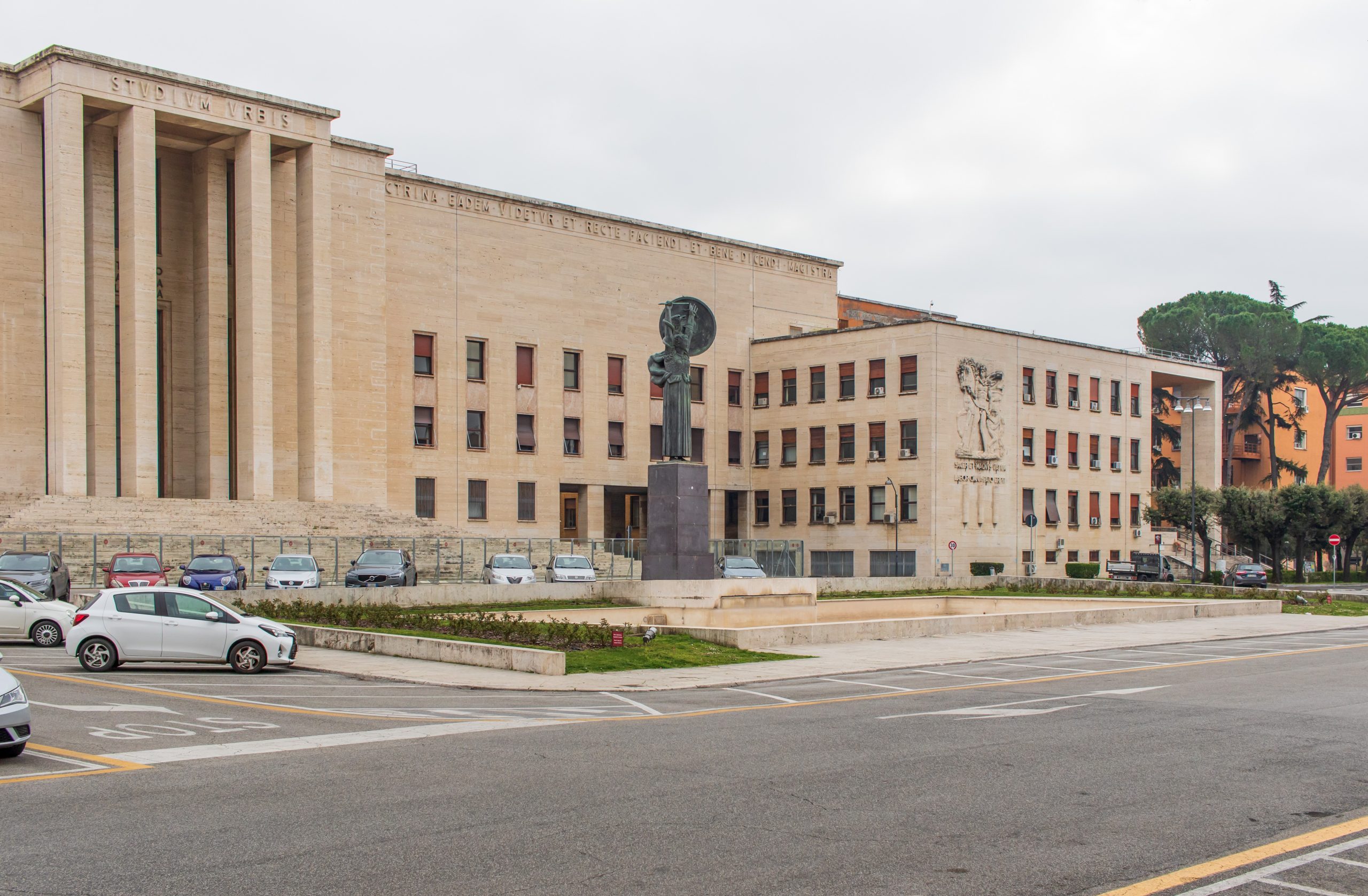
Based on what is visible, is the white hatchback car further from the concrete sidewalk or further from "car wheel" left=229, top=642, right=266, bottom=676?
"car wheel" left=229, top=642, right=266, bottom=676

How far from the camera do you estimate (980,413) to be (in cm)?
6675

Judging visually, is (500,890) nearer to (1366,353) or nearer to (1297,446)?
(1366,353)

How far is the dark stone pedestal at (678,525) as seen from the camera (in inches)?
1372

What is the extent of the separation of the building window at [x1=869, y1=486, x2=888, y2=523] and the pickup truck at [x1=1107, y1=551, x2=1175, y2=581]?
12083 millimetres

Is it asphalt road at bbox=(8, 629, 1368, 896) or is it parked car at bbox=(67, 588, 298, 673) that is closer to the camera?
asphalt road at bbox=(8, 629, 1368, 896)

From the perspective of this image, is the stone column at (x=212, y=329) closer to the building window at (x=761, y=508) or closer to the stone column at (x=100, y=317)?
the stone column at (x=100, y=317)

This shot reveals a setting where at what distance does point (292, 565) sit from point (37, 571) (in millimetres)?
7746

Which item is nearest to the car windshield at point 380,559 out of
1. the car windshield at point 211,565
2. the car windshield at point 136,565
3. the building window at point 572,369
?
the car windshield at point 211,565

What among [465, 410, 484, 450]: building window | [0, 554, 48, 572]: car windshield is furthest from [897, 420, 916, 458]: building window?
[0, 554, 48, 572]: car windshield

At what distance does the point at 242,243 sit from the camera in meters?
53.3

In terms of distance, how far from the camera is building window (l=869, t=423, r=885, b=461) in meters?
67.6

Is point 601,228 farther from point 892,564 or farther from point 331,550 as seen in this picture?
point 331,550

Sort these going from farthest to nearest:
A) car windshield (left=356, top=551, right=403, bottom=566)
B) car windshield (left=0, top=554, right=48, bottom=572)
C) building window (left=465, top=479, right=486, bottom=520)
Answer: building window (left=465, top=479, right=486, bottom=520)
car windshield (left=356, top=551, right=403, bottom=566)
car windshield (left=0, top=554, right=48, bottom=572)

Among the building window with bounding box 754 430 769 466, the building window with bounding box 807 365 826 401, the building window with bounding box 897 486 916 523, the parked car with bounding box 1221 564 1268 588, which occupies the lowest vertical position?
the parked car with bounding box 1221 564 1268 588
